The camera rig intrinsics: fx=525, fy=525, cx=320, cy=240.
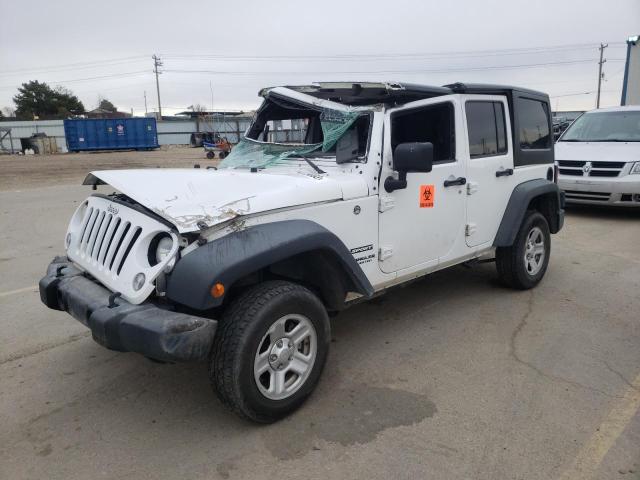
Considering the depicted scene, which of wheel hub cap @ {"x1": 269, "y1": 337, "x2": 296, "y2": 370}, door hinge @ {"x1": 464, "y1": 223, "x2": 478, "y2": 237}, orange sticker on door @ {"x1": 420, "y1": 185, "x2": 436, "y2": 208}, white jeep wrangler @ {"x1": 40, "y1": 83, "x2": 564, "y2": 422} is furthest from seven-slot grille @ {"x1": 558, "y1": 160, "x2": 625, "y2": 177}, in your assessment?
wheel hub cap @ {"x1": 269, "y1": 337, "x2": 296, "y2": 370}

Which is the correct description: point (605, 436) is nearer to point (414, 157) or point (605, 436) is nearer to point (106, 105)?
point (414, 157)

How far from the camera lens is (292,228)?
3.03 m

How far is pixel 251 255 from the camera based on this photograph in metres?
2.73

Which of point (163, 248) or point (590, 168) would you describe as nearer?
point (163, 248)

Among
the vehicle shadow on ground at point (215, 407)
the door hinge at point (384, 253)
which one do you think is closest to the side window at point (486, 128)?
the door hinge at point (384, 253)

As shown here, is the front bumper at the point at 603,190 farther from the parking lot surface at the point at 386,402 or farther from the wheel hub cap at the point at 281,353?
the wheel hub cap at the point at 281,353

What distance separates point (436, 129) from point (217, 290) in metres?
2.55

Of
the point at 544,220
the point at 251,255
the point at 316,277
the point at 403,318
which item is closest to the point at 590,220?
the point at 544,220

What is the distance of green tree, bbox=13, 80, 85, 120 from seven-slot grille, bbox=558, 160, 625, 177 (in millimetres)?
66305

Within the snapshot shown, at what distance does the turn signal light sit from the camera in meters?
2.60

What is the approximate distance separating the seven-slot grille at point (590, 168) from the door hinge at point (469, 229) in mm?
5911

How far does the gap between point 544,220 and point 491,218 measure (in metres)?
0.94

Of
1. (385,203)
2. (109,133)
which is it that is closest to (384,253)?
(385,203)

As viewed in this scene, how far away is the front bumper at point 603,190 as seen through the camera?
8.94m
